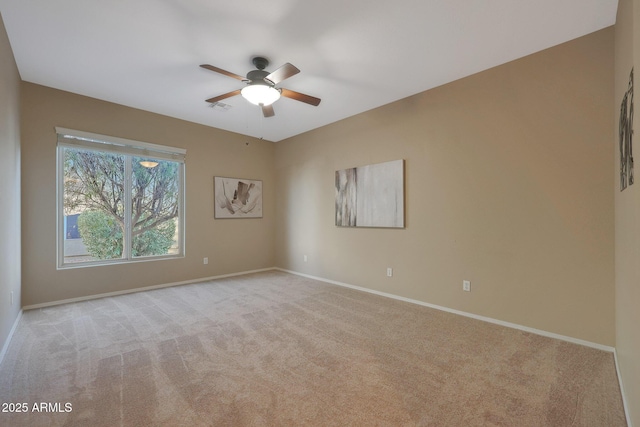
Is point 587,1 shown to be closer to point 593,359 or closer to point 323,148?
point 593,359

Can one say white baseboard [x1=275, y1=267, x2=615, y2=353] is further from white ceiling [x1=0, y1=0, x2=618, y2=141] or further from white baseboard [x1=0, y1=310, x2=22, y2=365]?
white baseboard [x1=0, y1=310, x2=22, y2=365]

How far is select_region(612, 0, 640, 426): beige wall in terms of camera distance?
4.55 ft

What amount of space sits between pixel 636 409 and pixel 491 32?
2.77 metres

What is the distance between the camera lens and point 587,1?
2.15 meters

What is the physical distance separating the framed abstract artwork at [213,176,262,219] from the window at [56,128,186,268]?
2.04 ft

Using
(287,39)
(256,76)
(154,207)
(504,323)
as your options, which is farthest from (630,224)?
(154,207)

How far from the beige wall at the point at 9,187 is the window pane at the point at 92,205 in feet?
2.22

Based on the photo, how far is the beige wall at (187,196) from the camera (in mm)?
3557

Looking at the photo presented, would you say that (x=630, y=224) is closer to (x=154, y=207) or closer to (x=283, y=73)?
(x=283, y=73)

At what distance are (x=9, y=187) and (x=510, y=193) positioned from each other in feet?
16.3

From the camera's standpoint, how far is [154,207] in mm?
4652

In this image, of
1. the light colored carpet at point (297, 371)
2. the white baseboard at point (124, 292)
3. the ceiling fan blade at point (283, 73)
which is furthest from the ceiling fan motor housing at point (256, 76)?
the white baseboard at point (124, 292)

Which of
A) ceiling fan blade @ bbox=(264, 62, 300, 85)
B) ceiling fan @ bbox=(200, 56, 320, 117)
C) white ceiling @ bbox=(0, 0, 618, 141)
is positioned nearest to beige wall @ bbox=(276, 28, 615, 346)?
white ceiling @ bbox=(0, 0, 618, 141)

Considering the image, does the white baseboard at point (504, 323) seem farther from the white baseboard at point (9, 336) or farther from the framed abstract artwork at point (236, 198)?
the white baseboard at point (9, 336)
